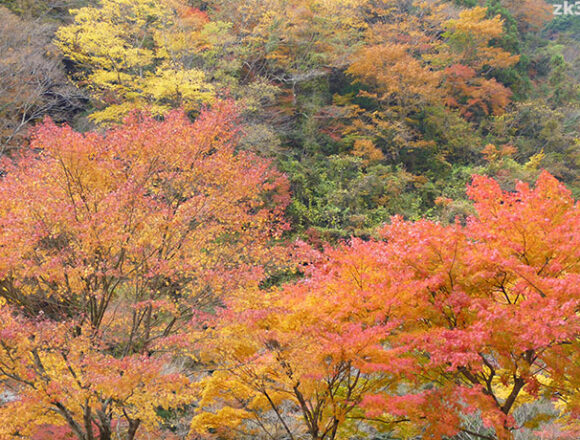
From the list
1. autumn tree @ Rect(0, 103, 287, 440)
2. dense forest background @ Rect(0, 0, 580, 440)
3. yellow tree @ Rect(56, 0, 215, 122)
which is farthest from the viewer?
yellow tree @ Rect(56, 0, 215, 122)

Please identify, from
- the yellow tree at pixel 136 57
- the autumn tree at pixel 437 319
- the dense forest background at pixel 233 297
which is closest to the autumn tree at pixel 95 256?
the dense forest background at pixel 233 297

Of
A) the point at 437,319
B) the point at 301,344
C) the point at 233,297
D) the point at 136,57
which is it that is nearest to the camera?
the point at 301,344

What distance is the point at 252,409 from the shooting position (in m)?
10.2

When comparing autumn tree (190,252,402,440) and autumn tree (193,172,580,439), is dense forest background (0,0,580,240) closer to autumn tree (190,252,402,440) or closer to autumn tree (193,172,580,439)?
autumn tree (190,252,402,440)

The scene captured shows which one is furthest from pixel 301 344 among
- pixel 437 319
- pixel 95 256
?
pixel 95 256

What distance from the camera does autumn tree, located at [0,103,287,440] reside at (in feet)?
23.1

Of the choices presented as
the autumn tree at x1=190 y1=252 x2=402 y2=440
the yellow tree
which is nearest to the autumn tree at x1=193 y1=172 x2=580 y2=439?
the autumn tree at x1=190 y1=252 x2=402 y2=440

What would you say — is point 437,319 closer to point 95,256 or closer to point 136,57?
point 95,256

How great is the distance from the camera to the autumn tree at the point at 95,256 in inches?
277

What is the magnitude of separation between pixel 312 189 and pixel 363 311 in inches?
585

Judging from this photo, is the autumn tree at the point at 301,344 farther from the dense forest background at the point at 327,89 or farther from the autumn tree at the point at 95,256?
the dense forest background at the point at 327,89

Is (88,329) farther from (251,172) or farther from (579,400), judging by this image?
(579,400)

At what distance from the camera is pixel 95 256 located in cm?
807

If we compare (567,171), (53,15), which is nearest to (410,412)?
(567,171)
